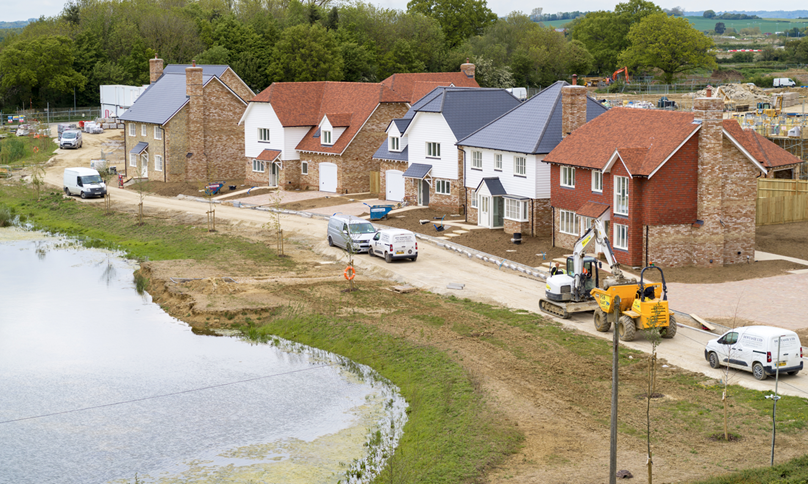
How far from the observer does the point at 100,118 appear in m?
111

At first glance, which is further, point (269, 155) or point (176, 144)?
point (176, 144)

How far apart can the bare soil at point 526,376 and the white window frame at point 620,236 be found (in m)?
10.4

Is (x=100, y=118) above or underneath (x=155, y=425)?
above

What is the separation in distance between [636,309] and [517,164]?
22.2 metres

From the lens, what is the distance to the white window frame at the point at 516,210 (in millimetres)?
52219

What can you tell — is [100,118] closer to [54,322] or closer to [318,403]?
[54,322]

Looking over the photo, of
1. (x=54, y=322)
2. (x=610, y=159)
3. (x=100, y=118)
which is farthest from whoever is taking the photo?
(x=100, y=118)

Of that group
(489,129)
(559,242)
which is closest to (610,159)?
(559,242)

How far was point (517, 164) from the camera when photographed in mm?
53156

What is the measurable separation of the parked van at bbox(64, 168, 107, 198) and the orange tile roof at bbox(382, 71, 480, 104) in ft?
→ 78.4

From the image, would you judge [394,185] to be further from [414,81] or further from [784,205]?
[784,205]

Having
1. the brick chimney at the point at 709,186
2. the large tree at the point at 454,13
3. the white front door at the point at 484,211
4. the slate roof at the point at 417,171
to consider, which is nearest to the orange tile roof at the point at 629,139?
the brick chimney at the point at 709,186

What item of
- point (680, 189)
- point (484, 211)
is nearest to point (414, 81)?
point (484, 211)

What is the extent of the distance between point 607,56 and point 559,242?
11484cm
